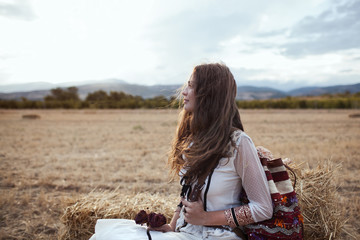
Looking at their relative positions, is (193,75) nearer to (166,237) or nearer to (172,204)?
(166,237)

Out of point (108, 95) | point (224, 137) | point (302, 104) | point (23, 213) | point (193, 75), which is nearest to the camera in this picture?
point (224, 137)

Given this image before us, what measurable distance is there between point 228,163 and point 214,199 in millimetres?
308

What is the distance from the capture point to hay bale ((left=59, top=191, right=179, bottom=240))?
3.43 meters

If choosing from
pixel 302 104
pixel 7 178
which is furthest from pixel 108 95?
pixel 7 178

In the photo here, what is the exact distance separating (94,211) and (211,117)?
7.73ft

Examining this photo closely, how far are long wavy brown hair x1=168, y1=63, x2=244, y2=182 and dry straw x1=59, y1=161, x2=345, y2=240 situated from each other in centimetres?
154

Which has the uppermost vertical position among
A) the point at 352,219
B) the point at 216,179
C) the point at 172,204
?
the point at 216,179

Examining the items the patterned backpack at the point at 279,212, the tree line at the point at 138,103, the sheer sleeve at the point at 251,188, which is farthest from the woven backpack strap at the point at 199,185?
the tree line at the point at 138,103

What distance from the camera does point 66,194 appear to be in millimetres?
5672

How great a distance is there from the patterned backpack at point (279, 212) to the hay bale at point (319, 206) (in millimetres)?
1204

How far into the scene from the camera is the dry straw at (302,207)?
3.01 m

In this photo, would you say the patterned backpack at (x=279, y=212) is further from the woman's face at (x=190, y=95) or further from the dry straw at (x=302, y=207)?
the dry straw at (x=302, y=207)

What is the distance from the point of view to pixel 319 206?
3.05 metres

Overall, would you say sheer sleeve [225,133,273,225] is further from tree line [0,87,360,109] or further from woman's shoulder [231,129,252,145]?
tree line [0,87,360,109]
